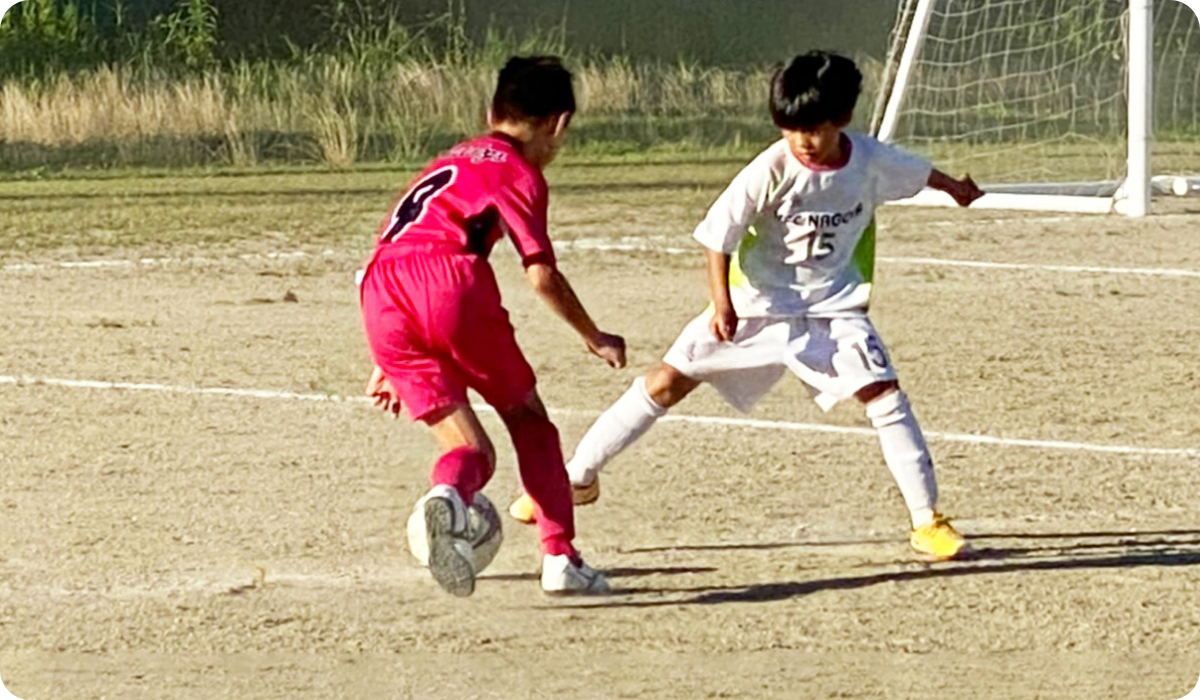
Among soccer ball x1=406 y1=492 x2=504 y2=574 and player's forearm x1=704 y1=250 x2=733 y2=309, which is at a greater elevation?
player's forearm x1=704 y1=250 x2=733 y2=309

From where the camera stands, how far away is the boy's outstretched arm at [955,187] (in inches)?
272

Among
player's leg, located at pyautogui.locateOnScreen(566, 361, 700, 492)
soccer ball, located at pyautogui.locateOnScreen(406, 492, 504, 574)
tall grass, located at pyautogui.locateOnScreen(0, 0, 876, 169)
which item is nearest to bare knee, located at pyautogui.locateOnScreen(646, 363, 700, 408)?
player's leg, located at pyautogui.locateOnScreen(566, 361, 700, 492)

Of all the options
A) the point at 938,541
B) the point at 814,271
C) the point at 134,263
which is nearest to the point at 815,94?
the point at 814,271

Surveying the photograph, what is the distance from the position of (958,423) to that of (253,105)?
59.6ft

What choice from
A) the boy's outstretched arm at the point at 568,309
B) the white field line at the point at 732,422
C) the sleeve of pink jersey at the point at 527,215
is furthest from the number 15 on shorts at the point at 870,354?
the white field line at the point at 732,422

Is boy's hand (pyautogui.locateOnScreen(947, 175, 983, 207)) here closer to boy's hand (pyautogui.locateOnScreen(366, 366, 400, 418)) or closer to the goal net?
boy's hand (pyautogui.locateOnScreen(366, 366, 400, 418))

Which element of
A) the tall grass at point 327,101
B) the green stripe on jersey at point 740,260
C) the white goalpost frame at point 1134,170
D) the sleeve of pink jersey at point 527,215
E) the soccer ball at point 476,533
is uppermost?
the sleeve of pink jersey at point 527,215

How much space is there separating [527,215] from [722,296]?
3.02ft

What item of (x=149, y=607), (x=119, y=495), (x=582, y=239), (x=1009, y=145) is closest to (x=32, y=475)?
(x=119, y=495)

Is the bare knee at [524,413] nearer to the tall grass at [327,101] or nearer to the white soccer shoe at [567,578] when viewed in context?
the white soccer shoe at [567,578]

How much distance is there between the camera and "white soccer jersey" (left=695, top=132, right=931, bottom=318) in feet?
22.4

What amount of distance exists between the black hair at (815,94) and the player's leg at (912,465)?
76cm

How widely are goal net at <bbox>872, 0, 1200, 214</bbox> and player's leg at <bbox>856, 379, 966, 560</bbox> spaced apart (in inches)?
415

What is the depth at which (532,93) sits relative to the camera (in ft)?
20.6
